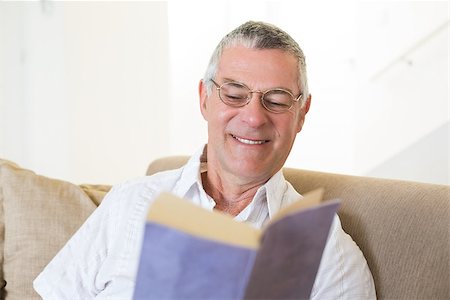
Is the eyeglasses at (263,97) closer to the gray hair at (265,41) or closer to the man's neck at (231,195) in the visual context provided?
the gray hair at (265,41)

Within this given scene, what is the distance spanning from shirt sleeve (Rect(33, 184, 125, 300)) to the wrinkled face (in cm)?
29

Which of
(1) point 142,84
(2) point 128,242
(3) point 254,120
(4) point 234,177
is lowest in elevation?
(1) point 142,84

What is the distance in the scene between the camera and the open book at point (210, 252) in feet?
1.75

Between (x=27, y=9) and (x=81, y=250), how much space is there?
243cm

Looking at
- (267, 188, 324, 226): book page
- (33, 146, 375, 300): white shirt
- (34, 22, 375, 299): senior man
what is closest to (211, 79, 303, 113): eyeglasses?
(34, 22, 375, 299): senior man

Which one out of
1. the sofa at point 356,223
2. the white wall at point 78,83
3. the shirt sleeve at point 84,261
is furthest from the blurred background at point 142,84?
the shirt sleeve at point 84,261

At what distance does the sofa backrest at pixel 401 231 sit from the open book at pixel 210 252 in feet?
1.95

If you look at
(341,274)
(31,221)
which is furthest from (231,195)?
(31,221)

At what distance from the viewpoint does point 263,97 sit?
3.91 feet

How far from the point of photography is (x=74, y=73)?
3.30m

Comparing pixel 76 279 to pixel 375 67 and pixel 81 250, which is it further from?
pixel 375 67

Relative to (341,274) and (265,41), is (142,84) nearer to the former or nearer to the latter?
(265,41)

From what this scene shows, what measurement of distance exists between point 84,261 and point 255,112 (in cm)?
51

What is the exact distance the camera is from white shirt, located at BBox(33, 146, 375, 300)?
1120mm
